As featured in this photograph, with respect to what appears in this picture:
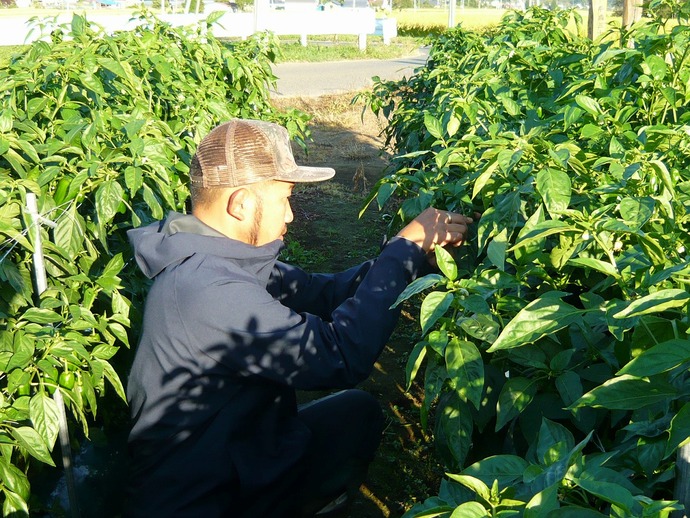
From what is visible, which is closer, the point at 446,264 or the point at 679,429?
the point at 679,429

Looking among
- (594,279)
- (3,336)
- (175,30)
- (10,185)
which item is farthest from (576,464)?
(175,30)

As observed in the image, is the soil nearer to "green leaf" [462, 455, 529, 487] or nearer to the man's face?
the man's face

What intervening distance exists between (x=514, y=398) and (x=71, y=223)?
1.37m

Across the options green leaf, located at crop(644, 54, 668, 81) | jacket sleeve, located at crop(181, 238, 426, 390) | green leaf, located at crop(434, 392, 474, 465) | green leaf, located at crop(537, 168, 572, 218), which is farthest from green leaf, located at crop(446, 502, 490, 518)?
green leaf, located at crop(644, 54, 668, 81)

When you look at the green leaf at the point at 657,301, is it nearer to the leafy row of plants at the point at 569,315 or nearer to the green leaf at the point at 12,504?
the leafy row of plants at the point at 569,315

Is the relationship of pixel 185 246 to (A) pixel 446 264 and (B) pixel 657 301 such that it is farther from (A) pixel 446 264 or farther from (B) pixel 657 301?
(B) pixel 657 301

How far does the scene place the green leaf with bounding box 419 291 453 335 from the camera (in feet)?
4.77

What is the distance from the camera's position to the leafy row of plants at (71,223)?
2.02 m

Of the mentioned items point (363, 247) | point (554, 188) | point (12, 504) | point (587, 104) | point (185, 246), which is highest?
point (587, 104)

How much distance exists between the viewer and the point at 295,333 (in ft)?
6.80

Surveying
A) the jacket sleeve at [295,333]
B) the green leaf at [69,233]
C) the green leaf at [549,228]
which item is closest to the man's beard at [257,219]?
the jacket sleeve at [295,333]

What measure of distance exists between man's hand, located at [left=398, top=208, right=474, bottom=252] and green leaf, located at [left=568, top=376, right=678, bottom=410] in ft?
3.27

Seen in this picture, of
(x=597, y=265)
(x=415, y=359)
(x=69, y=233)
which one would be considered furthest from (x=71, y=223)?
(x=597, y=265)

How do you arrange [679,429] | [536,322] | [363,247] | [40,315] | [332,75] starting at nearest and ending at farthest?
[679,429], [536,322], [40,315], [363,247], [332,75]
